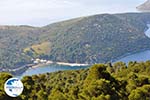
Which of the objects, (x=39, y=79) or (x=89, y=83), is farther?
(x=39, y=79)

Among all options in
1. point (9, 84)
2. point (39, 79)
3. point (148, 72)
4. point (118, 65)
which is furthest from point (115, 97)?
point (118, 65)

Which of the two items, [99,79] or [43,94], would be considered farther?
[43,94]

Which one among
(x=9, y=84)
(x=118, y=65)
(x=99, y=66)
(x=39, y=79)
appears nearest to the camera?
(x=9, y=84)

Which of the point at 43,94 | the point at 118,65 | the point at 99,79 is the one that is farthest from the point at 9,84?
the point at 118,65

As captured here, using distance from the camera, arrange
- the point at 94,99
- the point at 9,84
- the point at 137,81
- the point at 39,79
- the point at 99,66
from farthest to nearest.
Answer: the point at 39,79
the point at 137,81
the point at 99,66
the point at 94,99
the point at 9,84

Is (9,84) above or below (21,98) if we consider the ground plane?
above

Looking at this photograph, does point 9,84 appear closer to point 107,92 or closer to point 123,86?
point 107,92

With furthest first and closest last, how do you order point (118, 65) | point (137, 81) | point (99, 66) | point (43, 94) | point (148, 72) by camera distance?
point (118, 65)
point (148, 72)
point (43, 94)
point (137, 81)
point (99, 66)

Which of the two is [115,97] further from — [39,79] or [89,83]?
[39,79]

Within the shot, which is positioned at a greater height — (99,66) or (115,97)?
(99,66)
